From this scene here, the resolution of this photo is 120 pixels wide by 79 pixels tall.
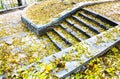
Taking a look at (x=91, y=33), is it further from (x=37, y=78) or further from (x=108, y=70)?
(x=37, y=78)

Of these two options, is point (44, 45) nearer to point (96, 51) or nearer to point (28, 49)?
point (28, 49)

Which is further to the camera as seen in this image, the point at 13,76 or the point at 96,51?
the point at 96,51

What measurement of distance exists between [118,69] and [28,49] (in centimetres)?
313

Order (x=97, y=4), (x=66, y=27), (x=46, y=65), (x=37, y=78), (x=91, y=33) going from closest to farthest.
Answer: (x=37, y=78), (x=46, y=65), (x=91, y=33), (x=66, y=27), (x=97, y=4)

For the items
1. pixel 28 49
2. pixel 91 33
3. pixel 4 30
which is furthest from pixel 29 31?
pixel 91 33

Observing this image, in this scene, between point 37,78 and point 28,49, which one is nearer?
point 37,78

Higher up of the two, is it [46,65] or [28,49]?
[46,65]

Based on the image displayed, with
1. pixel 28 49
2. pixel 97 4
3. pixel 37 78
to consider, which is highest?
pixel 97 4

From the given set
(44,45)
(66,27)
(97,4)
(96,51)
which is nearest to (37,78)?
(96,51)

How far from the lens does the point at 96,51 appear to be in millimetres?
4883

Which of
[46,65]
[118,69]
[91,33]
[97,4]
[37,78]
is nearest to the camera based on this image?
[37,78]

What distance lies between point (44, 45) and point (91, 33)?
1713mm

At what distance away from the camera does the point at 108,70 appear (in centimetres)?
473

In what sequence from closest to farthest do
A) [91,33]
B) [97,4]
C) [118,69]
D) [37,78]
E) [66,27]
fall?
[37,78], [118,69], [91,33], [66,27], [97,4]
